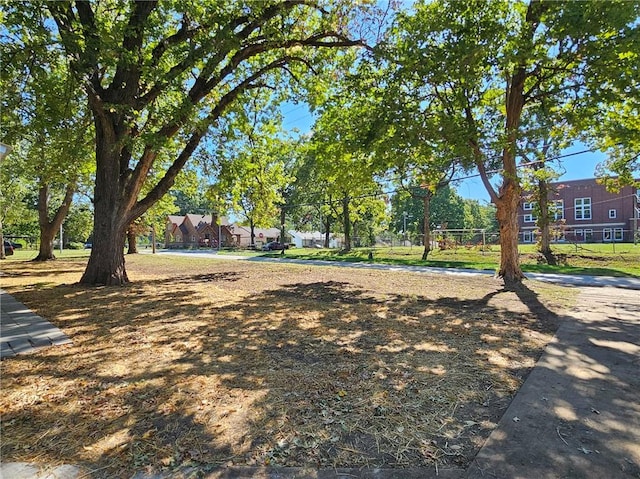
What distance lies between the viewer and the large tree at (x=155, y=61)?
6.95 meters

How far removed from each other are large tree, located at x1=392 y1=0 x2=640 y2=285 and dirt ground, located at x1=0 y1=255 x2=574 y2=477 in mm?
4578

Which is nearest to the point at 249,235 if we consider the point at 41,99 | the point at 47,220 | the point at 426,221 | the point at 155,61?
the point at 47,220

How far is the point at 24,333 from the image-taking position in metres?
4.96

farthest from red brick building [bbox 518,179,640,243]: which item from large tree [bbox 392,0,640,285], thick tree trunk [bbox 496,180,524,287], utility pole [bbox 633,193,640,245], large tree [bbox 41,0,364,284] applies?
large tree [bbox 41,0,364,284]

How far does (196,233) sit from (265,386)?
63.0 metres

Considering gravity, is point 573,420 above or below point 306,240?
below

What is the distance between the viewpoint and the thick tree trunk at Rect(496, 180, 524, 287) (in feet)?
31.4

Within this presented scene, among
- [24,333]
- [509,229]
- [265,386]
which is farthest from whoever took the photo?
[509,229]

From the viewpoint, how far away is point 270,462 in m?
2.15

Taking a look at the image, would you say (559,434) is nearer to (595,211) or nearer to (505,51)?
(505,51)

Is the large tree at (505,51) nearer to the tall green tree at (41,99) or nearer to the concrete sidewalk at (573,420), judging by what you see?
the concrete sidewalk at (573,420)

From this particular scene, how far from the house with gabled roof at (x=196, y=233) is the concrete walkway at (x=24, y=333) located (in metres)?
52.5

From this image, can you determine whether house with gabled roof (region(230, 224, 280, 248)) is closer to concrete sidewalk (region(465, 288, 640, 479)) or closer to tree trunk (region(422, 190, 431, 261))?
tree trunk (region(422, 190, 431, 261))

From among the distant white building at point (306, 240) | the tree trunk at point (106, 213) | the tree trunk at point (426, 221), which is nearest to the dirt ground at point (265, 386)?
the tree trunk at point (106, 213)
